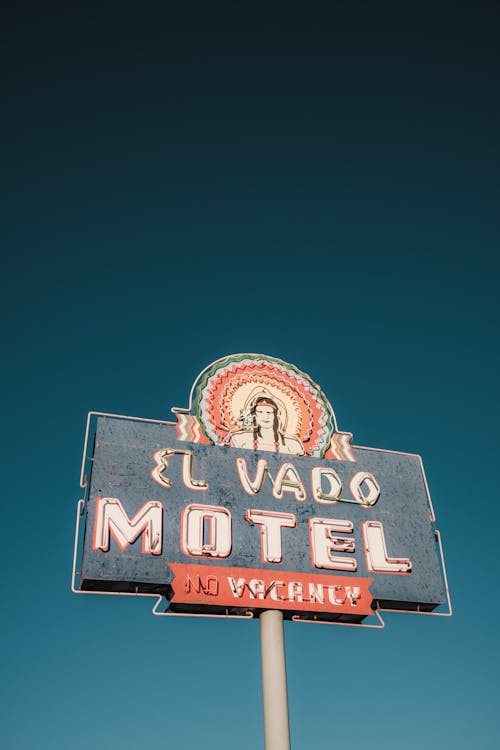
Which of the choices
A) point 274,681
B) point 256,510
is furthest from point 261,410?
point 274,681

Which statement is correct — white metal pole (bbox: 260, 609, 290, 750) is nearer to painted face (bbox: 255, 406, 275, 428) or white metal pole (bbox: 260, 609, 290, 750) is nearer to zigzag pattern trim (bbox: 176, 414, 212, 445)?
zigzag pattern trim (bbox: 176, 414, 212, 445)

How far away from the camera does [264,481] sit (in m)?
15.1

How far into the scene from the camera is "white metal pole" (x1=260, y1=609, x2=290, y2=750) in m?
12.8

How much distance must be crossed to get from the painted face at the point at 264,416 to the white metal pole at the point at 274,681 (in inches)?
150

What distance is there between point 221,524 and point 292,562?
1.48m

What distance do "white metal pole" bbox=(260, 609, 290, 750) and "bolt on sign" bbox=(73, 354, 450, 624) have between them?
0.34 m

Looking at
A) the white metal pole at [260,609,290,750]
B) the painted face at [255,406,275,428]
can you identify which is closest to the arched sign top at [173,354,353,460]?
the painted face at [255,406,275,428]

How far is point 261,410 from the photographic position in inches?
628

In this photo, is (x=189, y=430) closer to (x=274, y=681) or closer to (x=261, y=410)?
(x=261, y=410)

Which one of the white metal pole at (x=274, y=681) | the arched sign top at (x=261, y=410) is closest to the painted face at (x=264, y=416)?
the arched sign top at (x=261, y=410)

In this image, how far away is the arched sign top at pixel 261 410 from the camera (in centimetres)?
1552

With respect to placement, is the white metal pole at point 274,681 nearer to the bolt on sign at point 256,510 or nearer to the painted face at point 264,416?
the bolt on sign at point 256,510

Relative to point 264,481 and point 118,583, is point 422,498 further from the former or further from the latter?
point 118,583

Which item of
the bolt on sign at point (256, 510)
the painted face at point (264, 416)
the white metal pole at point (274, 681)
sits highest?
the painted face at point (264, 416)
